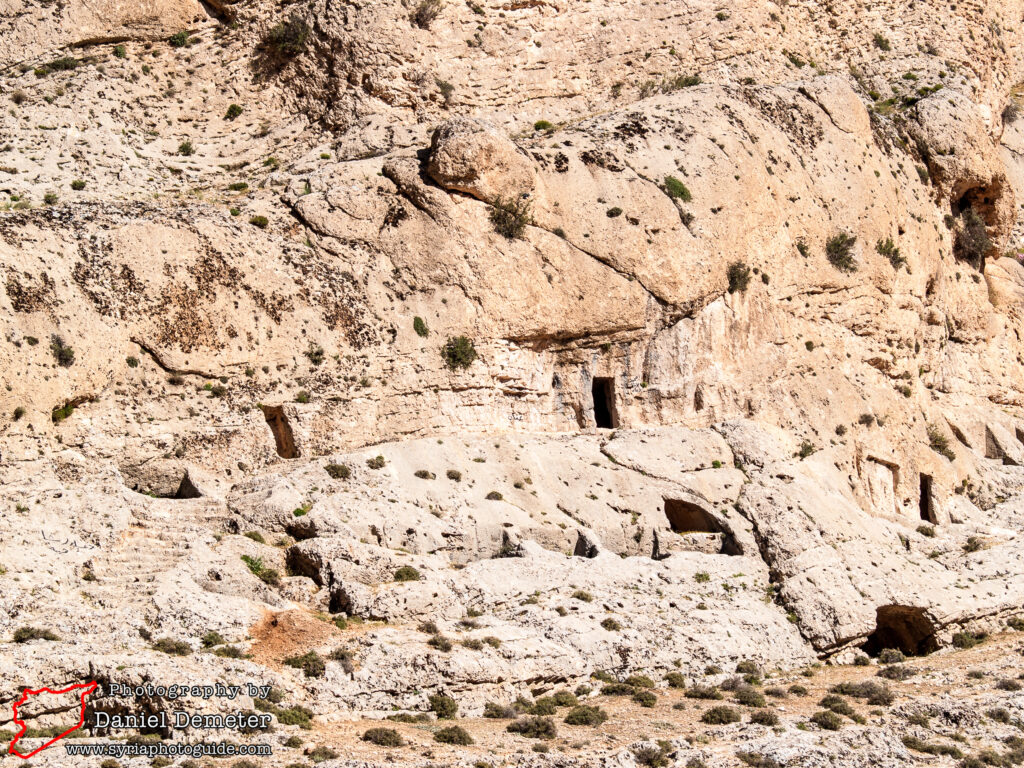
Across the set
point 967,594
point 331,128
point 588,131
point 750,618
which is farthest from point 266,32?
point 967,594

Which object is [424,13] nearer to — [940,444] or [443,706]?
[940,444]

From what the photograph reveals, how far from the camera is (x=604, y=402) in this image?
3625 centimetres

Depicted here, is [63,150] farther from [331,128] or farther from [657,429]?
[657,429]

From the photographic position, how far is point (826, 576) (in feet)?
103

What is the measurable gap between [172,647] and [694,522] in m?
14.9

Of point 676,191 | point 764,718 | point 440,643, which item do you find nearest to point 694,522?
point 764,718

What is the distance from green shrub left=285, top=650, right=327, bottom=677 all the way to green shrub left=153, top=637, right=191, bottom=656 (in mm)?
1866

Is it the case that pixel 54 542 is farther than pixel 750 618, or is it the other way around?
pixel 750 618

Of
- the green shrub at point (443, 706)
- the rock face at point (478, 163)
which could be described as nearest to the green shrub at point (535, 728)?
the green shrub at point (443, 706)

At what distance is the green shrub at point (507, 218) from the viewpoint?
34.8 m

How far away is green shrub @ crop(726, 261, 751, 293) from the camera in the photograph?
120 ft

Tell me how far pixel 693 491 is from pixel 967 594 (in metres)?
7.35

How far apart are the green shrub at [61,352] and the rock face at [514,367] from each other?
0.47ft

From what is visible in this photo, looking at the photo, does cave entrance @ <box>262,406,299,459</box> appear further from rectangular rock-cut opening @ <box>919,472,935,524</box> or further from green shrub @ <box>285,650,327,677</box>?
rectangular rock-cut opening @ <box>919,472,935,524</box>
